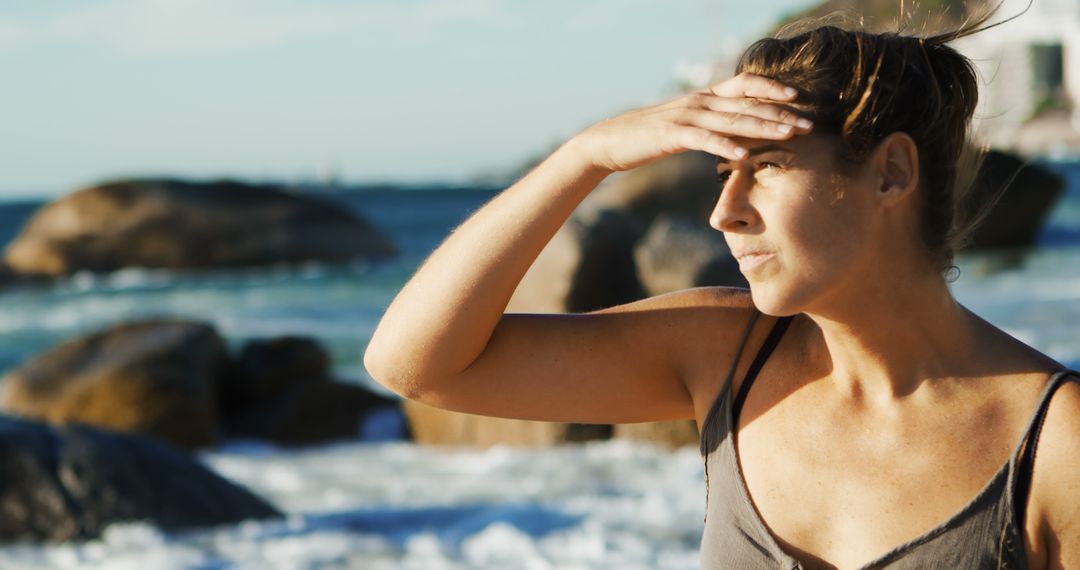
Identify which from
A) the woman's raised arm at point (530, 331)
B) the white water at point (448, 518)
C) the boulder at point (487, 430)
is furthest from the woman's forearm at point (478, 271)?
the boulder at point (487, 430)

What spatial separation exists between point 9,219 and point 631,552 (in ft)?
142

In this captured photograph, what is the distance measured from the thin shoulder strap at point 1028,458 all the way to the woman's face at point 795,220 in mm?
309

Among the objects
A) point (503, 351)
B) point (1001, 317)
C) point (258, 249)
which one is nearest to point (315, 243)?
point (258, 249)

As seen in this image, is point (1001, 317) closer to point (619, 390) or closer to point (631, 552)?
point (631, 552)

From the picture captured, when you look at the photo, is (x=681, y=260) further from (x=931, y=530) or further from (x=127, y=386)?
(x=931, y=530)

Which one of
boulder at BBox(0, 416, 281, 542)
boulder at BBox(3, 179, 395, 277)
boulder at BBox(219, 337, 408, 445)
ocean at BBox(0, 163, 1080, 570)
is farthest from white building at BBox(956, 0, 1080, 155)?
boulder at BBox(0, 416, 281, 542)

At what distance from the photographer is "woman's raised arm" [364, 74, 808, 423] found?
82.2 inches

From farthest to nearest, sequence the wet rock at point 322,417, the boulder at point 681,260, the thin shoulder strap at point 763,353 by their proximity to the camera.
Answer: the wet rock at point 322,417 → the boulder at point 681,260 → the thin shoulder strap at point 763,353

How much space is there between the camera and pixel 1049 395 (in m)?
1.88

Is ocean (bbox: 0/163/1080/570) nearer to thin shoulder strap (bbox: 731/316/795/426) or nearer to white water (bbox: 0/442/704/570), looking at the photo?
white water (bbox: 0/442/704/570)

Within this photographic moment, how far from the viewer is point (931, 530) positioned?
1889 mm

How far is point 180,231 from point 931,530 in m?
25.4

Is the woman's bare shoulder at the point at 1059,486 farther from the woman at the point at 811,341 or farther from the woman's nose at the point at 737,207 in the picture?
the woman's nose at the point at 737,207

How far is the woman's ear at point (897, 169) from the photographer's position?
74.1 inches
